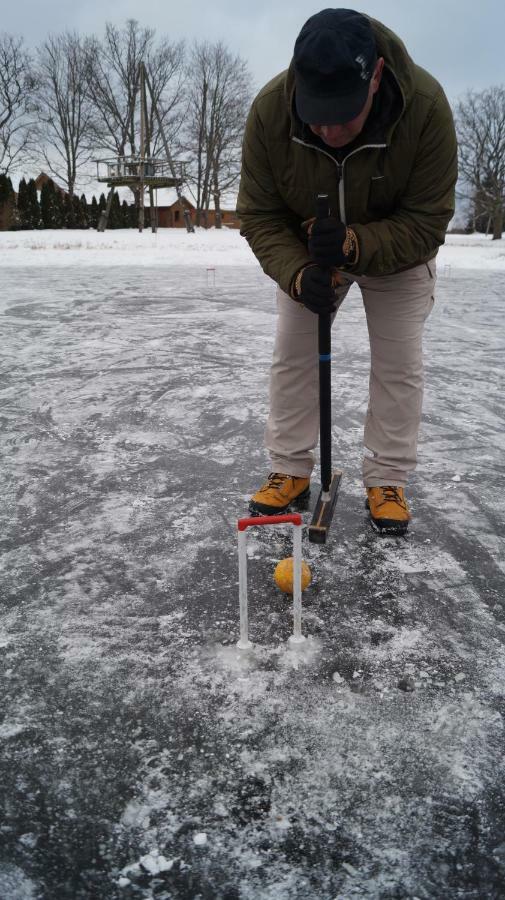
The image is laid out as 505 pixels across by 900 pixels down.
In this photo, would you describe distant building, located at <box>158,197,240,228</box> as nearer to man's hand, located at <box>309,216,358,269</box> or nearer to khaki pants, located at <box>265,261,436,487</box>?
khaki pants, located at <box>265,261,436,487</box>

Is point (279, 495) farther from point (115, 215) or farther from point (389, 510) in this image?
point (115, 215)

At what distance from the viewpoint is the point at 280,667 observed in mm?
1910

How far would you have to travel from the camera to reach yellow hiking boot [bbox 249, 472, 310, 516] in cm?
289

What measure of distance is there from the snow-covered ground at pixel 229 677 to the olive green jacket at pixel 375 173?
1134 millimetres

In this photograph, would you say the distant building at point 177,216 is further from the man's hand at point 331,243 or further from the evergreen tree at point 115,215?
the man's hand at point 331,243

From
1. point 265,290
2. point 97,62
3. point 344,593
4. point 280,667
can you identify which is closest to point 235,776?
point 280,667

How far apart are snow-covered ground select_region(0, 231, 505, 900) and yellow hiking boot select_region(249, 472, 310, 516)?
136 mm

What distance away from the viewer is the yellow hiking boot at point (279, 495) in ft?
9.50

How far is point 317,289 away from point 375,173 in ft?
1.53

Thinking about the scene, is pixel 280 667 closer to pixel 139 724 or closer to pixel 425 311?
pixel 139 724

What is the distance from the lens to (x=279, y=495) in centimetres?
294

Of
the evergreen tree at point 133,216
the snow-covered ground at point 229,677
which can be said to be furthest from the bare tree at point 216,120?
the snow-covered ground at point 229,677

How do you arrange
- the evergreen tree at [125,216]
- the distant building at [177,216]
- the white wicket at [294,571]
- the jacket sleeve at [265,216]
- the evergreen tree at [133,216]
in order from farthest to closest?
1. the distant building at [177,216]
2. the evergreen tree at [133,216]
3. the evergreen tree at [125,216]
4. the jacket sleeve at [265,216]
5. the white wicket at [294,571]

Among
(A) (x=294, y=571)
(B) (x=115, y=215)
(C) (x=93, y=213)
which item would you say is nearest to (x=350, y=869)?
(A) (x=294, y=571)
